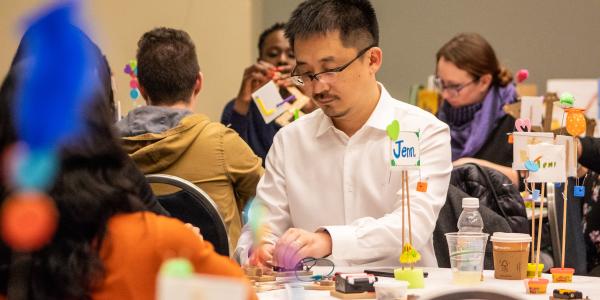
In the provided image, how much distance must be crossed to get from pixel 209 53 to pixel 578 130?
4144mm

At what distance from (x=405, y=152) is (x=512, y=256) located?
36cm

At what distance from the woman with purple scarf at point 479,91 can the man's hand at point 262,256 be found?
240 centimetres

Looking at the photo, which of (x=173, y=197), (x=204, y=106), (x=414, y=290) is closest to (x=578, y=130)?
(x=414, y=290)

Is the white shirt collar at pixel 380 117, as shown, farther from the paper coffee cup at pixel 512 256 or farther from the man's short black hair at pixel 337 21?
the paper coffee cup at pixel 512 256

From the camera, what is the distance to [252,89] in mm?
4461

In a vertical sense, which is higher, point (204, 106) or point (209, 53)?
point (209, 53)

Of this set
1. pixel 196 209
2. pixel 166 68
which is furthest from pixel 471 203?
pixel 166 68

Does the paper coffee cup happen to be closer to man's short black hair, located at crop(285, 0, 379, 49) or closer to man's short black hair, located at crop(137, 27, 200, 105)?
man's short black hair, located at crop(285, 0, 379, 49)

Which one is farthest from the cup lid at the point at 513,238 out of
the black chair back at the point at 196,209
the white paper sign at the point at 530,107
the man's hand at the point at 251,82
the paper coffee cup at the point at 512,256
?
the man's hand at the point at 251,82

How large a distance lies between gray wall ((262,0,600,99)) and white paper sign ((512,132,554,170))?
473 cm

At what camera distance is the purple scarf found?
4.43 m

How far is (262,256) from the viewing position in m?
2.16

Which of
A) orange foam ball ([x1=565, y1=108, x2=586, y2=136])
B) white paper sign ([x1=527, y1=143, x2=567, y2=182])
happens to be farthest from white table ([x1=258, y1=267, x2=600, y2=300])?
orange foam ball ([x1=565, y1=108, x2=586, y2=136])

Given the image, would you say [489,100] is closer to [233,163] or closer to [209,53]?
[233,163]
